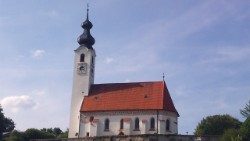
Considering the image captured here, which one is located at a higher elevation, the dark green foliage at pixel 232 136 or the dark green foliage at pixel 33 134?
the dark green foliage at pixel 33 134

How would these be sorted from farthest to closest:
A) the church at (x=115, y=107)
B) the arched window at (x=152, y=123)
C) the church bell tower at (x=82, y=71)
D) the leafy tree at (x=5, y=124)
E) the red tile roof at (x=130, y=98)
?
the leafy tree at (x=5, y=124)
the church bell tower at (x=82, y=71)
the red tile roof at (x=130, y=98)
the church at (x=115, y=107)
the arched window at (x=152, y=123)

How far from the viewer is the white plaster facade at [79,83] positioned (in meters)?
70.6

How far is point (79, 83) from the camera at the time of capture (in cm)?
7281

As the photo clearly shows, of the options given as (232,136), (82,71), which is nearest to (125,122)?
(82,71)

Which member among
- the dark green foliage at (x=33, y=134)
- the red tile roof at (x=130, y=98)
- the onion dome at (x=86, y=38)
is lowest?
the dark green foliage at (x=33, y=134)

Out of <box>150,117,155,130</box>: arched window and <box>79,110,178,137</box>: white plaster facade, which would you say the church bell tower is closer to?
<box>79,110,178,137</box>: white plaster facade

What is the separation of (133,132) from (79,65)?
13.3 meters

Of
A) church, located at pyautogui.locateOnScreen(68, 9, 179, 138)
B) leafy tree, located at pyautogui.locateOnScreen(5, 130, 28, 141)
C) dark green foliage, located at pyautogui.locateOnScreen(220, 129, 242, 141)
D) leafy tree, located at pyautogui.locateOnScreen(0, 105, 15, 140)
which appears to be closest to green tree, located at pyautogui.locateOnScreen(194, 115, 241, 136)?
church, located at pyautogui.locateOnScreen(68, 9, 179, 138)

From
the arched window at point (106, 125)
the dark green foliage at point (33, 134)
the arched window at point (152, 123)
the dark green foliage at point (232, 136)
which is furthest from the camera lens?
the dark green foliage at point (33, 134)

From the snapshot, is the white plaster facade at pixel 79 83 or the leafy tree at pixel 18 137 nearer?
the white plaster facade at pixel 79 83

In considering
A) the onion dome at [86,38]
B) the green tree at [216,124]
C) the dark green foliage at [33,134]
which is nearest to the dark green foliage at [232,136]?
the green tree at [216,124]

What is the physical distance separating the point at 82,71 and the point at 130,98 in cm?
890

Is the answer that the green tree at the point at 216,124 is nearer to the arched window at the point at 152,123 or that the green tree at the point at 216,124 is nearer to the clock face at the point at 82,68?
the arched window at the point at 152,123

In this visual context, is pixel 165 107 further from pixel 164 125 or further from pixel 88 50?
pixel 88 50
